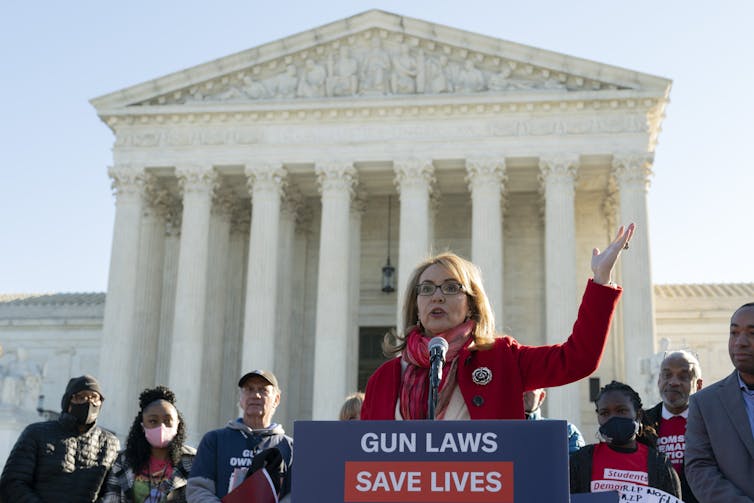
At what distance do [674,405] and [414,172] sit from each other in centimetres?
2552

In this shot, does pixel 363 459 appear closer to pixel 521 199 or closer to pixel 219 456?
pixel 219 456

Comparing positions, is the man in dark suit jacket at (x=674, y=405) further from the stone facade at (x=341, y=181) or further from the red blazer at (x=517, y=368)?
the stone facade at (x=341, y=181)

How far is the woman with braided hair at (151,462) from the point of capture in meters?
8.87

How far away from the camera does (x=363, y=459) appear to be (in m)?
3.61

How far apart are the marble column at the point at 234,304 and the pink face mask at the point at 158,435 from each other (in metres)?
29.0

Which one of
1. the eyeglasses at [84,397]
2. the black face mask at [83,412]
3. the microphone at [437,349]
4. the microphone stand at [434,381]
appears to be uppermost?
the eyeglasses at [84,397]

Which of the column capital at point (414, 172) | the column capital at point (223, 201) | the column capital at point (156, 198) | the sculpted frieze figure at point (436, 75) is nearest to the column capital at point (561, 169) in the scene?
the column capital at point (414, 172)

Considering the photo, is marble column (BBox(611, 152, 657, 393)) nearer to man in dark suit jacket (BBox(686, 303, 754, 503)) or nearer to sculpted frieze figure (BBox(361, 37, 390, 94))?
sculpted frieze figure (BBox(361, 37, 390, 94))

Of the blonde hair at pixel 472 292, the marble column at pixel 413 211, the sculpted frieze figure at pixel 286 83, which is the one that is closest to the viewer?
the blonde hair at pixel 472 292

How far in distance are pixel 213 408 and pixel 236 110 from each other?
1130 cm

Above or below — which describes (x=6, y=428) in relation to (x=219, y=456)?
above

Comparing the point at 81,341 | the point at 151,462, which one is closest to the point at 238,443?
the point at 151,462

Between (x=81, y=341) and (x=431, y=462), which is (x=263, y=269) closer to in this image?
(x=81, y=341)

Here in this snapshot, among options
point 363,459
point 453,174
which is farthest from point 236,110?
point 363,459
